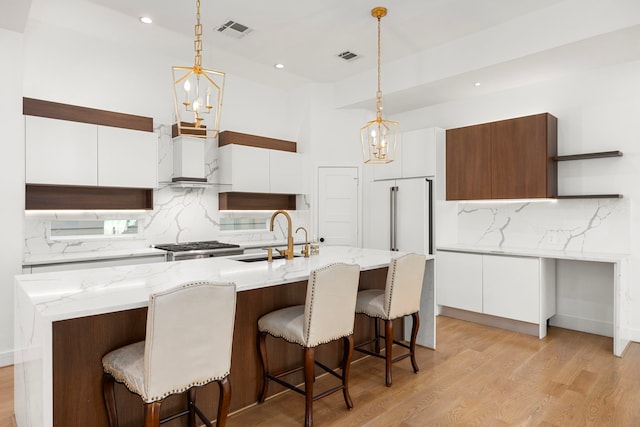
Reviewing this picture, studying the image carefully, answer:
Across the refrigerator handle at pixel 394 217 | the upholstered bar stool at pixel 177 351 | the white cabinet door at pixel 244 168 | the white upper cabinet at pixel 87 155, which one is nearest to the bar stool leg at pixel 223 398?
the upholstered bar stool at pixel 177 351

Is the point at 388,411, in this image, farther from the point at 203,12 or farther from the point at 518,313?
the point at 203,12

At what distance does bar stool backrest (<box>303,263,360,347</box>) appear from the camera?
94.7 inches

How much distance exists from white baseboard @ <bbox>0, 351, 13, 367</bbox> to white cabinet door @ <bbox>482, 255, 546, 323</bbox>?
4762 mm

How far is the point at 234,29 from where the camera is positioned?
4168 millimetres

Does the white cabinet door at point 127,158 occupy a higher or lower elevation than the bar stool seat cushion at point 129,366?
higher

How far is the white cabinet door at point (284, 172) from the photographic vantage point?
5.50 metres

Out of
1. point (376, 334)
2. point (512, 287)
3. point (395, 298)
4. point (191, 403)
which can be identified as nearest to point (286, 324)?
point (191, 403)

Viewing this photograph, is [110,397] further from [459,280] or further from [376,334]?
[459,280]

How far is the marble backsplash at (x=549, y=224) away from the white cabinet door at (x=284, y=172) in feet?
7.64

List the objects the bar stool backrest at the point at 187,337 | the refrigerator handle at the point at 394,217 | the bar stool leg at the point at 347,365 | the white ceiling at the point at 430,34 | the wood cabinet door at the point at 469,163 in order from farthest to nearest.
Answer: the refrigerator handle at the point at 394,217
the wood cabinet door at the point at 469,163
the white ceiling at the point at 430,34
the bar stool leg at the point at 347,365
the bar stool backrest at the point at 187,337

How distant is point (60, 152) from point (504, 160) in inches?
185

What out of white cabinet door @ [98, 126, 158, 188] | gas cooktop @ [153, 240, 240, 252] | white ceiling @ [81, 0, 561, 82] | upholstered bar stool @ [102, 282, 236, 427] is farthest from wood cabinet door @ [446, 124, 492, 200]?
upholstered bar stool @ [102, 282, 236, 427]

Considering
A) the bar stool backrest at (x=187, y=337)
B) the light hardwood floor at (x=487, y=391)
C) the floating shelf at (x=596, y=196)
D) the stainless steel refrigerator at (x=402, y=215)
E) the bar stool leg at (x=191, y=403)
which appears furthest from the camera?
the stainless steel refrigerator at (x=402, y=215)

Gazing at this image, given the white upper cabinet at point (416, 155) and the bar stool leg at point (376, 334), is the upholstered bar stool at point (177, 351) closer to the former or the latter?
the bar stool leg at point (376, 334)
